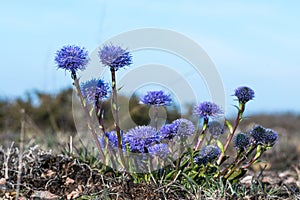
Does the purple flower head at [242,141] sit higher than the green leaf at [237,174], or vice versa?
the purple flower head at [242,141]

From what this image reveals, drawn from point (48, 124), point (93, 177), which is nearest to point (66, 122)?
point (48, 124)

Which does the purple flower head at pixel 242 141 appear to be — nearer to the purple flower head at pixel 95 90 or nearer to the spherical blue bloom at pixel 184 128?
the spherical blue bloom at pixel 184 128

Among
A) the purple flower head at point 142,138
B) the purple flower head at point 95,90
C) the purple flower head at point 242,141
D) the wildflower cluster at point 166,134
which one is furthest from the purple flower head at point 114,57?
the purple flower head at point 242,141

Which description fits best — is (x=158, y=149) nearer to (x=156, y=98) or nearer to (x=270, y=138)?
(x=156, y=98)

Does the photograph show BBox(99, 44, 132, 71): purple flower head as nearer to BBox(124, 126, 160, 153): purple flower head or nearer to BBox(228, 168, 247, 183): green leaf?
BBox(124, 126, 160, 153): purple flower head

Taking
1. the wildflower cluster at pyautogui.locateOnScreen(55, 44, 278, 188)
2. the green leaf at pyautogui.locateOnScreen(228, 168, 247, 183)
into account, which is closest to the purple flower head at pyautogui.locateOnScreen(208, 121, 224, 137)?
the wildflower cluster at pyautogui.locateOnScreen(55, 44, 278, 188)

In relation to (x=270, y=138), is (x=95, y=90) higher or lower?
higher

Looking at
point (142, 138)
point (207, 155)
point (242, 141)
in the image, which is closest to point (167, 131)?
point (142, 138)
